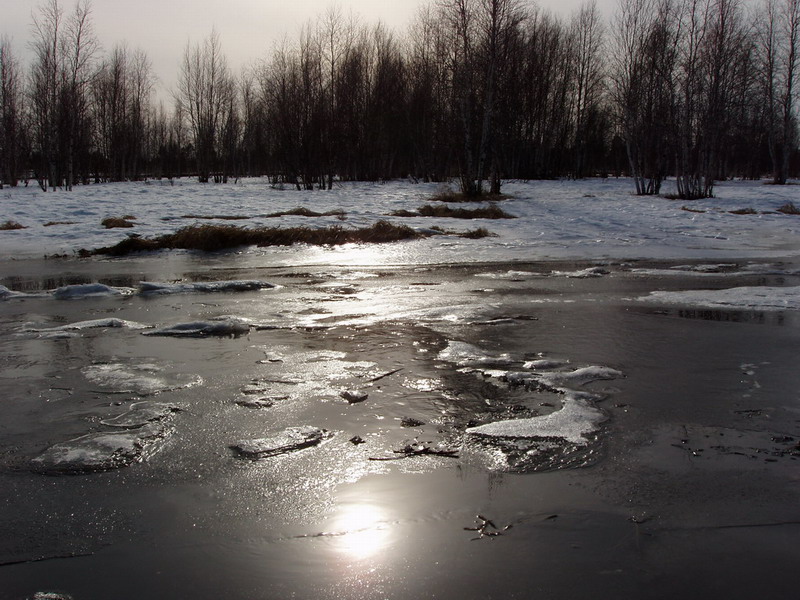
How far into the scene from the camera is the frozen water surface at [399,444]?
1.92 m

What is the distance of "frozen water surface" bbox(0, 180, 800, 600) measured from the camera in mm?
1919

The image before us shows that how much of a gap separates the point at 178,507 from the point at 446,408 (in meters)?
1.43

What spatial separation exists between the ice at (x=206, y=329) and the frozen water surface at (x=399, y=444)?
0.11 ft

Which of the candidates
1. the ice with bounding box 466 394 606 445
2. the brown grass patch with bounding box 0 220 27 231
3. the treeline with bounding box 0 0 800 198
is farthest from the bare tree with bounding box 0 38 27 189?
the ice with bounding box 466 394 606 445

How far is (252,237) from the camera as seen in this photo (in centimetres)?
A: 1175

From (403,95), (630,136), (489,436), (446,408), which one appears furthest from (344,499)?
(403,95)

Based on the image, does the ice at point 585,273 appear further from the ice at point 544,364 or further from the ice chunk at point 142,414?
the ice chunk at point 142,414

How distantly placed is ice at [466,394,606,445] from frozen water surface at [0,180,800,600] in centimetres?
1

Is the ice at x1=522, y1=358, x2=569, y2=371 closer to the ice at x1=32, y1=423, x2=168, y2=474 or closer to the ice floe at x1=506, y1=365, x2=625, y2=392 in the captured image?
the ice floe at x1=506, y1=365, x2=625, y2=392

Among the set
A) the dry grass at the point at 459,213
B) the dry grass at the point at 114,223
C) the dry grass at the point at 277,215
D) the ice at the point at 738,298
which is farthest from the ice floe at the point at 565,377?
the dry grass at the point at 459,213

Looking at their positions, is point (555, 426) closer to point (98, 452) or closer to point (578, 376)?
point (578, 376)

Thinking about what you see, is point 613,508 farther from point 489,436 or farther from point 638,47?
point 638,47

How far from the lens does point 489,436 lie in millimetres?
2900

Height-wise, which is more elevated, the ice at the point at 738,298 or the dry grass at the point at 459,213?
the dry grass at the point at 459,213
